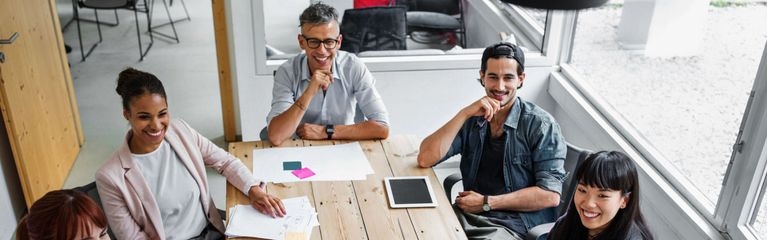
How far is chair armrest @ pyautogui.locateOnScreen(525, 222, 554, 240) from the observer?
2234mm

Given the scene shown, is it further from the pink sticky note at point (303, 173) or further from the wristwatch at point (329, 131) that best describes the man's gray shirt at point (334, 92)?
the pink sticky note at point (303, 173)

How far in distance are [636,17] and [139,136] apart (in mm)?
2396

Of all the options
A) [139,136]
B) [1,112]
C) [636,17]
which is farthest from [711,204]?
[1,112]

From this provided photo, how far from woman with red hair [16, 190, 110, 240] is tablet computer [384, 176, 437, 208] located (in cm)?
95

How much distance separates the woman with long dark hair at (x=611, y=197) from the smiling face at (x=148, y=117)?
1.30 m

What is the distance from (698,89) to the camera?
2.81 m

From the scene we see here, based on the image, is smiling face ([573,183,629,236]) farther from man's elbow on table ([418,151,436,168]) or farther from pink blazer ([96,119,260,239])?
pink blazer ([96,119,260,239])

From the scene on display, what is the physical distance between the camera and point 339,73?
280 cm

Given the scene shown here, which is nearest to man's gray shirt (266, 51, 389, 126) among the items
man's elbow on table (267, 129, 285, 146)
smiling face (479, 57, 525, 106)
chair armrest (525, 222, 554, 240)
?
man's elbow on table (267, 129, 285, 146)

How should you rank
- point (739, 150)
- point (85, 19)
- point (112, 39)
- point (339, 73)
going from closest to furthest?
point (739, 150), point (339, 73), point (112, 39), point (85, 19)

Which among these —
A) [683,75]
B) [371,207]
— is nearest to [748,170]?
[683,75]

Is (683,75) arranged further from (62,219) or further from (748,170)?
(62,219)

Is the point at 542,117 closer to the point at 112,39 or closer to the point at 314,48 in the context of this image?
the point at 314,48

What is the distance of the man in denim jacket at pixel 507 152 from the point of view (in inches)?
93.8
